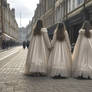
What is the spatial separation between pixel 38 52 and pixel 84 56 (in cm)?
157

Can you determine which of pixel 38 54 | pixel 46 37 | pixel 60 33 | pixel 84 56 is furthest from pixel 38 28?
pixel 84 56

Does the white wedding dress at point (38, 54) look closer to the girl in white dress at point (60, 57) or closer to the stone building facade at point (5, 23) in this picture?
the girl in white dress at point (60, 57)

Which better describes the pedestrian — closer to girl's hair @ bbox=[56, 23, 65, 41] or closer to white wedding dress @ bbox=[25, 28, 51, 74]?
girl's hair @ bbox=[56, 23, 65, 41]

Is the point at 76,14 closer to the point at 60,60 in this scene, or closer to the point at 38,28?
the point at 38,28

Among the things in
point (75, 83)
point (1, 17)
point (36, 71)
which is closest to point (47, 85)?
point (75, 83)

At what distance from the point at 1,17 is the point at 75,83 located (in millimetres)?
47330

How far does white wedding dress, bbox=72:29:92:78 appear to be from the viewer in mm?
6785

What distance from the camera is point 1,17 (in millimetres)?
51219

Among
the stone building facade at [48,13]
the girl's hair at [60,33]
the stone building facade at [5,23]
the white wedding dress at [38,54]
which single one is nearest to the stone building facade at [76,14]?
the girl's hair at [60,33]

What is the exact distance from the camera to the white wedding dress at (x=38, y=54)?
7.13 meters

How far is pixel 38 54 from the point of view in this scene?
24.0 ft

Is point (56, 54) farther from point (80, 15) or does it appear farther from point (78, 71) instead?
point (80, 15)

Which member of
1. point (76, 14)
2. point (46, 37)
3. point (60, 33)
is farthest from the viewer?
point (76, 14)

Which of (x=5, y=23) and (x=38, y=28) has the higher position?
(x=5, y=23)
